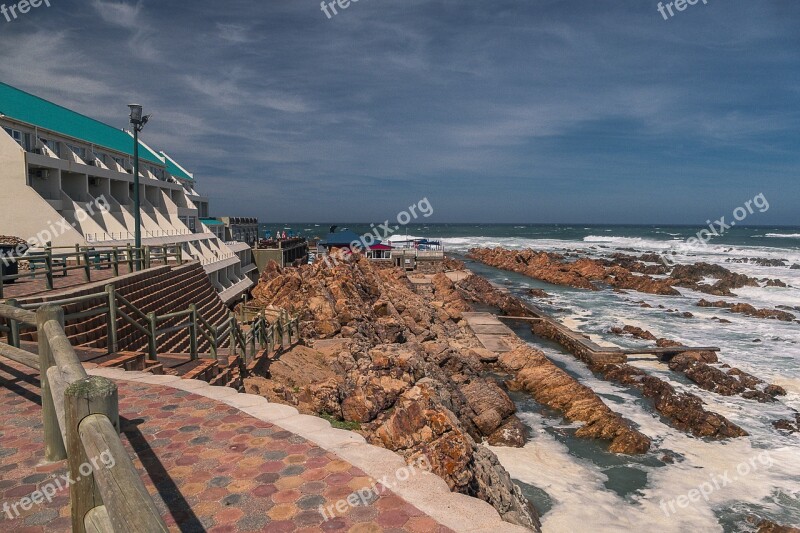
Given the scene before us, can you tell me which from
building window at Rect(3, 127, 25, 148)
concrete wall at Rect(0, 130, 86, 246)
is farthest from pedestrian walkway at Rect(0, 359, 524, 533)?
building window at Rect(3, 127, 25, 148)

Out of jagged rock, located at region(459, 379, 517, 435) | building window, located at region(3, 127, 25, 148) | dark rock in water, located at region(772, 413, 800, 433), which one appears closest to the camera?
jagged rock, located at region(459, 379, 517, 435)

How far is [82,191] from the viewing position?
25.4 metres

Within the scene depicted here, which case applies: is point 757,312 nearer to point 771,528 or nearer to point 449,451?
point 771,528

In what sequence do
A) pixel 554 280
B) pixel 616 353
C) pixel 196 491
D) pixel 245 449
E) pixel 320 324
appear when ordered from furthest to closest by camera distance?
pixel 554 280
pixel 616 353
pixel 320 324
pixel 245 449
pixel 196 491

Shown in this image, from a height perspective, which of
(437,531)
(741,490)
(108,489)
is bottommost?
(741,490)

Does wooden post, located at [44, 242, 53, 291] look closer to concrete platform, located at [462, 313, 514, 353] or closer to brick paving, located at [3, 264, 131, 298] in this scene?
brick paving, located at [3, 264, 131, 298]

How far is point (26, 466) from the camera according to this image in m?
4.40

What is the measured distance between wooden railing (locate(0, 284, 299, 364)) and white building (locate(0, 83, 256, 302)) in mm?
8986

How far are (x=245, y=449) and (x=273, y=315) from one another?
1694cm

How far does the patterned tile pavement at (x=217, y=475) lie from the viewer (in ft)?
12.7

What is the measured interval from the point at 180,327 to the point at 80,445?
844 centimetres

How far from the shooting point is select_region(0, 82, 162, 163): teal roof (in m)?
23.7

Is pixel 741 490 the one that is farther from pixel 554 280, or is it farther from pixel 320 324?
pixel 554 280

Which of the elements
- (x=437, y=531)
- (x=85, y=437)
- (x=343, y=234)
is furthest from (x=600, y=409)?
(x=343, y=234)
